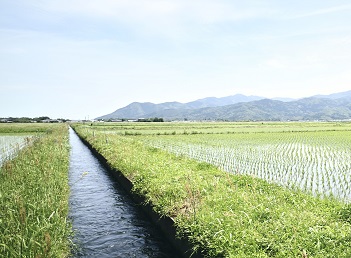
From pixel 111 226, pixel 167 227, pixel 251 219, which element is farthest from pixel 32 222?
pixel 251 219

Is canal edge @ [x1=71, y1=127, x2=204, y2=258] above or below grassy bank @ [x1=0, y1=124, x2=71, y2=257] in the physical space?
below

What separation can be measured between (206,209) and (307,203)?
8.65 ft

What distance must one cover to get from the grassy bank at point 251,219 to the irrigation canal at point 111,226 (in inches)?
26.6

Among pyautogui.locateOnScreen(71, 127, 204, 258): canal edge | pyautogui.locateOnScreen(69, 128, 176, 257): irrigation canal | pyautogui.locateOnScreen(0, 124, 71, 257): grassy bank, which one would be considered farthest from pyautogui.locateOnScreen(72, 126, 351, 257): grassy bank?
pyautogui.locateOnScreen(0, 124, 71, 257): grassy bank

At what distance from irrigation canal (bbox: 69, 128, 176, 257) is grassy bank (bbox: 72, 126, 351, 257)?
2.21 feet

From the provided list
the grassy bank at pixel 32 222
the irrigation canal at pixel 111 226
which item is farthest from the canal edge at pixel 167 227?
the grassy bank at pixel 32 222

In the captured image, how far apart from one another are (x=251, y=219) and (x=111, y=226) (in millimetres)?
3885

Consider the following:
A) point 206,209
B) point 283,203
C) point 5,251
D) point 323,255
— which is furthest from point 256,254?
point 5,251

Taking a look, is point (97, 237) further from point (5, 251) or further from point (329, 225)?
point (329, 225)

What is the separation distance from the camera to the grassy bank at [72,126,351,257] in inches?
193

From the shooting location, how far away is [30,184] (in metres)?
8.23

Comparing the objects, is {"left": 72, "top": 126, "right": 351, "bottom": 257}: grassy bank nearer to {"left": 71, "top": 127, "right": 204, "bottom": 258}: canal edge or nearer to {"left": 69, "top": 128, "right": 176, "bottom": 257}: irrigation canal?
{"left": 71, "top": 127, "right": 204, "bottom": 258}: canal edge

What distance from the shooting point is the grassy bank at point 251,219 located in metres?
4.90

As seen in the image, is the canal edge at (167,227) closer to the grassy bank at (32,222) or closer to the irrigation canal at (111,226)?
the irrigation canal at (111,226)
